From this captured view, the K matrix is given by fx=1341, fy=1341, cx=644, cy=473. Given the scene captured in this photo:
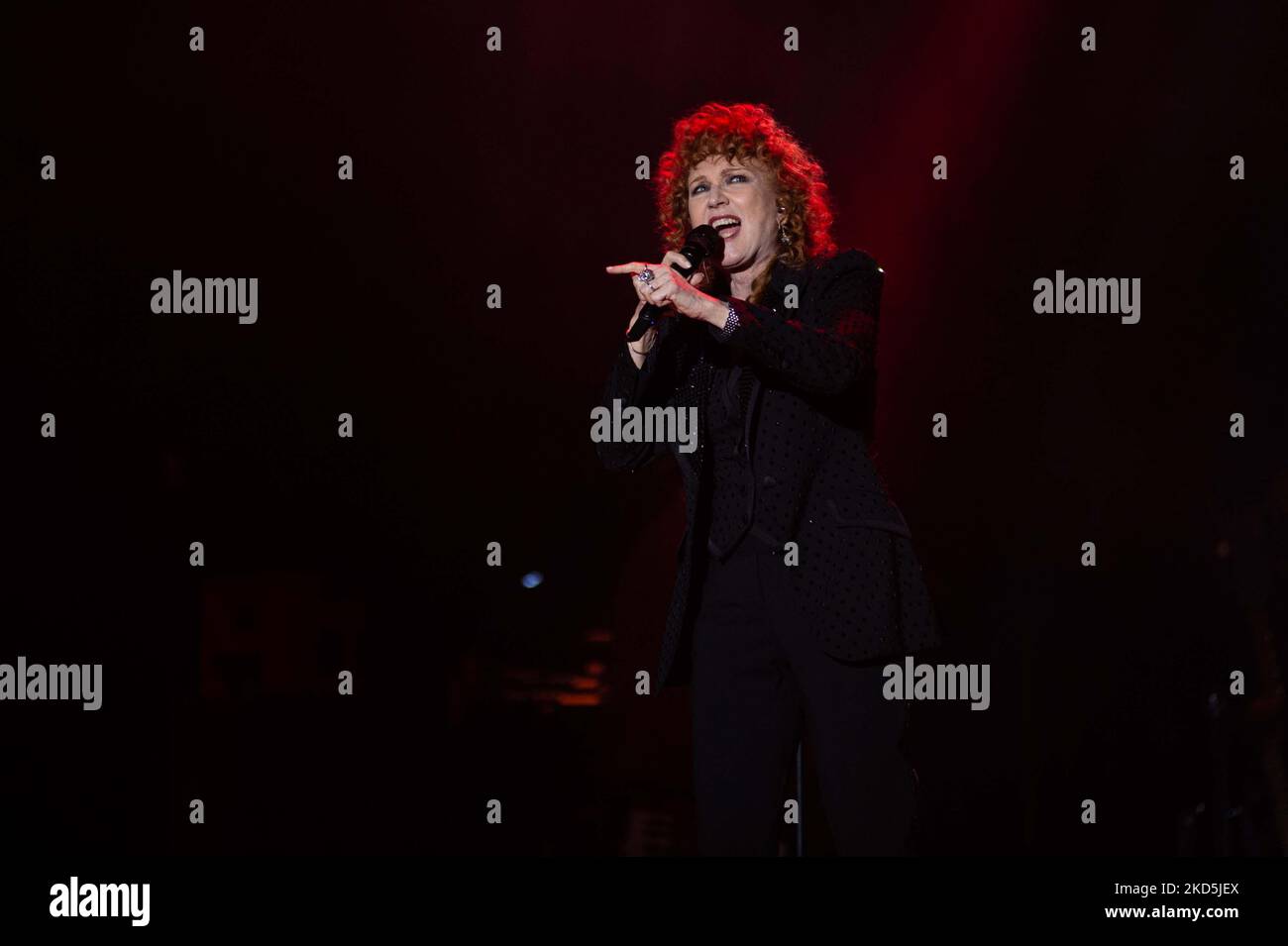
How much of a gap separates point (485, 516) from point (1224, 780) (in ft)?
6.77

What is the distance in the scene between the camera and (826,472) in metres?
2.21

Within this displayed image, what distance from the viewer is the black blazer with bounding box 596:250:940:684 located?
6.76ft

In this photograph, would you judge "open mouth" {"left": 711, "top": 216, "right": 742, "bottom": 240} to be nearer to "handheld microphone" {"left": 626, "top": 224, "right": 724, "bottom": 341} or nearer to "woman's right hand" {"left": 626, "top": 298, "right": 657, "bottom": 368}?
"handheld microphone" {"left": 626, "top": 224, "right": 724, "bottom": 341}

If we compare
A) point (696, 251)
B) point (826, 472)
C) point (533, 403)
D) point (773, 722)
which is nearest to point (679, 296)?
point (696, 251)

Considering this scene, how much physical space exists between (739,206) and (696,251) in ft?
0.63

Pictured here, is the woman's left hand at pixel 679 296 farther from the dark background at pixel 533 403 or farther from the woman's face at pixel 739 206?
the dark background at pixel 533 403

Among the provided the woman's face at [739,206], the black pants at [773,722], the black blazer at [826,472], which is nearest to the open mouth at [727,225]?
the woman's face at [739,206]

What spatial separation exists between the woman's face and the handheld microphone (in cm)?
3

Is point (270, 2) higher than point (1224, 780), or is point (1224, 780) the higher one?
point (270, 2)

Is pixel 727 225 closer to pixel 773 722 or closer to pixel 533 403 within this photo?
Result: pixel 773 722

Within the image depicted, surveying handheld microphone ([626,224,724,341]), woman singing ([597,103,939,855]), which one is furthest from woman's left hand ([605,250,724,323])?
handheld microphone ([626,224,724,341])

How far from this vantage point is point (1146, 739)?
3.59 metres
